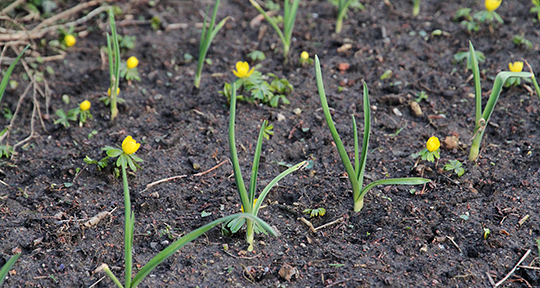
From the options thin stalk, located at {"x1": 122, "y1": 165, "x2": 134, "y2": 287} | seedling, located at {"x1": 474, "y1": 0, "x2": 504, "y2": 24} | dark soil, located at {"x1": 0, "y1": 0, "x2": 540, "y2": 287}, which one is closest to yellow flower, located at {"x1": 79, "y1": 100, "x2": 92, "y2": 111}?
dark soil, located at {"x1": 0, "y1": 0, "x2": 540, "y2": 287}

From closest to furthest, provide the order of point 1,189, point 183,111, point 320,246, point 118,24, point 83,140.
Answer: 1. point 320,246
2. point 1,189
3. point 83,140
4. point 183,111
5. point 118,24

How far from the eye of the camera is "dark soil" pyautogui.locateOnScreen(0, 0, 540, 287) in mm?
2084

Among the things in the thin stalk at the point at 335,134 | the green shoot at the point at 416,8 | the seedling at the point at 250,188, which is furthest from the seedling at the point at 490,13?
the seedling at the point at 250,188

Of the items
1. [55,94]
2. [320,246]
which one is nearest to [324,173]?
[320,246]

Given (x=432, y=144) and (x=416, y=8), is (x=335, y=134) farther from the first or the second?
(x=416, y=8)

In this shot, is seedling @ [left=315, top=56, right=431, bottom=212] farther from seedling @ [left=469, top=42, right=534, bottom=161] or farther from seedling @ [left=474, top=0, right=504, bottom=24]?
seedling @ [left=474, top=0, right=504, bottom=24]

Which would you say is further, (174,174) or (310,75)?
(310,75)

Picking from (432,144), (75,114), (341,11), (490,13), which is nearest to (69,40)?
(75,114)

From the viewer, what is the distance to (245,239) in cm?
222

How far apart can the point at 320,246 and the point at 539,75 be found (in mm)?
2075

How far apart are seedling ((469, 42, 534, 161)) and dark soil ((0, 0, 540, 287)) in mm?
106

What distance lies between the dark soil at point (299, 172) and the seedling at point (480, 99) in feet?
0.35

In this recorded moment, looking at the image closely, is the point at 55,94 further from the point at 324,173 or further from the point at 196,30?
the point at 324,173

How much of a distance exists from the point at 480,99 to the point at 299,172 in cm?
98
